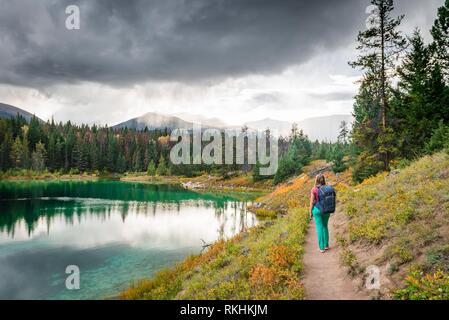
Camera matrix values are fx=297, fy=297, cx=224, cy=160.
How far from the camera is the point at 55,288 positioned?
15789 mm

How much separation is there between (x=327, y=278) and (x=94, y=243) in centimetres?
2167

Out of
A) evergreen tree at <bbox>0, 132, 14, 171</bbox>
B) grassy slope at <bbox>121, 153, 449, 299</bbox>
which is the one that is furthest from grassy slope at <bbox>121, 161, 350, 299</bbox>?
evergreen tree at <bbox>0, 132, 14, 171</bbox>

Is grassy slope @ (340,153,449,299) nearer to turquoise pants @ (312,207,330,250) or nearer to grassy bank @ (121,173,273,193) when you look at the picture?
turquoise pants @ (312,207,330,250)

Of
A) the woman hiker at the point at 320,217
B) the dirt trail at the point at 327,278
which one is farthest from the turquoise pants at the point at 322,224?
the dirt trail at the point at 327,278

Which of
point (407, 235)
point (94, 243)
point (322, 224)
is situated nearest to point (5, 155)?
point (94, 243)

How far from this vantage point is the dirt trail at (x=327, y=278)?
25.5 ft

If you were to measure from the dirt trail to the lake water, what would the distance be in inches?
399

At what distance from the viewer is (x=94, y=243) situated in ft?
82.2

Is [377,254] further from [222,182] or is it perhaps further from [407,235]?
[222,182]

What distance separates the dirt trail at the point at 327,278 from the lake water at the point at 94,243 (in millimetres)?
10146

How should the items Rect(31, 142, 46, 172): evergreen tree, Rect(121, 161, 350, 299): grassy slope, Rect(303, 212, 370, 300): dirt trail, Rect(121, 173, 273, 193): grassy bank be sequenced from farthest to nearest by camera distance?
1. Rect(31, 142, 46, 172): evergreen tree
2. Rect(121, 173, 273, 193): grassy bank
3. Rect(121, 161, 350, 299): grassy slope
4. Rect(303, 212, 370, 300): dirt trail

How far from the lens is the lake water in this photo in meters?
16.5

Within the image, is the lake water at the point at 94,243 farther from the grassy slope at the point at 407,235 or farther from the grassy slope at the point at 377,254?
the grassy slope at the point at 407,235
